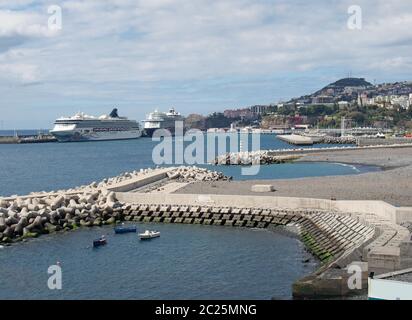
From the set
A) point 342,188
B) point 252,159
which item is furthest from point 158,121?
point 342,188

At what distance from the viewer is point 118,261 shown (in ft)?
70.0

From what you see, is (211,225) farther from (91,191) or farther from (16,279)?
(16,279)

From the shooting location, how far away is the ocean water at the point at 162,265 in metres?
17.3

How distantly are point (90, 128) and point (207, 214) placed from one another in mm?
101812

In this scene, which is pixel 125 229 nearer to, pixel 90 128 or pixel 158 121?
pixel 90 128

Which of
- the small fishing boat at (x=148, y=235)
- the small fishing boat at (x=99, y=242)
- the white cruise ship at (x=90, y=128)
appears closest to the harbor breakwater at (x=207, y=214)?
the small fishing boat at (x=148, y=235)

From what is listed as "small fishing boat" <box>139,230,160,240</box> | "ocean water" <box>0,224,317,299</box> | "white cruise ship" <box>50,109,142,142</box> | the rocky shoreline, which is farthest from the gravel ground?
"white cruise ship" <box>50,109,142,142</box>

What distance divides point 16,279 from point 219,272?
6.39 metres

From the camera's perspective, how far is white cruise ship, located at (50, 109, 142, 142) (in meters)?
125

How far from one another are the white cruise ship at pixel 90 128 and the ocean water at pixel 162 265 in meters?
101

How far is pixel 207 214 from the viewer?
28375 millimetres

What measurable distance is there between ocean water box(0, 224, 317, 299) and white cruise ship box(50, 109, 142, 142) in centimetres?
10077

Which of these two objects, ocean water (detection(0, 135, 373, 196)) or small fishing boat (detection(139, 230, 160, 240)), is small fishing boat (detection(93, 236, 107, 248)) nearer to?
small fishing boat (detection(139, 230, 160, 240))
